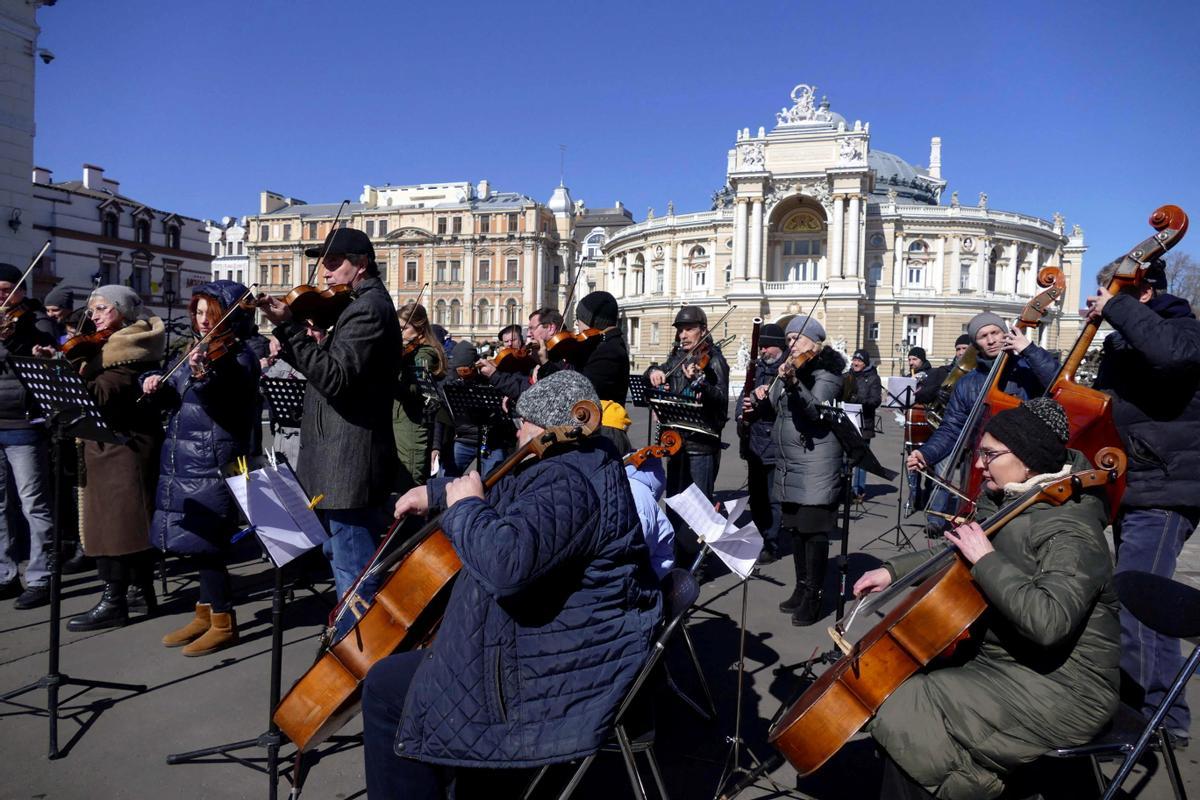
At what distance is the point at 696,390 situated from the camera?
6289 millimetres

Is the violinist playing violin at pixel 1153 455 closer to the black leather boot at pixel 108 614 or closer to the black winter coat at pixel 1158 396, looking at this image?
the black winter coat at pixel 1158 396

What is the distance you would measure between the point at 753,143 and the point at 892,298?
1549 centimetres

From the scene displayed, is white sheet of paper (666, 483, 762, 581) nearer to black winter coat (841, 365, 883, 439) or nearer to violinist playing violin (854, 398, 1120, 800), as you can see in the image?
violinist playing violin (854, 398, 1120, 800)

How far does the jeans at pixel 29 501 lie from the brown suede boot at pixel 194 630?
59.3 inches

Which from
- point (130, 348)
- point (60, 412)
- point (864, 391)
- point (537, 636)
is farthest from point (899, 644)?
point (864, 391)

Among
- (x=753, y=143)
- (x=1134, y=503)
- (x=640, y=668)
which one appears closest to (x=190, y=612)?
(x=640, y=668)

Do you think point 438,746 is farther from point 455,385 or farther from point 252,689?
point 455,385

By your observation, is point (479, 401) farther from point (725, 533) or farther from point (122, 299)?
point (725, 533)

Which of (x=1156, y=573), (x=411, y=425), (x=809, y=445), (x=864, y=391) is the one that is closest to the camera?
(x=1156, y=573)

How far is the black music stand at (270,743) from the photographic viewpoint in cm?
296

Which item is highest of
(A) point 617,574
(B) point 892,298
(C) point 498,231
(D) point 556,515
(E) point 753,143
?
(E) point 753,143

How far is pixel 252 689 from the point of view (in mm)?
4070

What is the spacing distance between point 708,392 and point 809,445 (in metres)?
1.12

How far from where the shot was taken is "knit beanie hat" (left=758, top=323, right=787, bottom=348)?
263 inches
